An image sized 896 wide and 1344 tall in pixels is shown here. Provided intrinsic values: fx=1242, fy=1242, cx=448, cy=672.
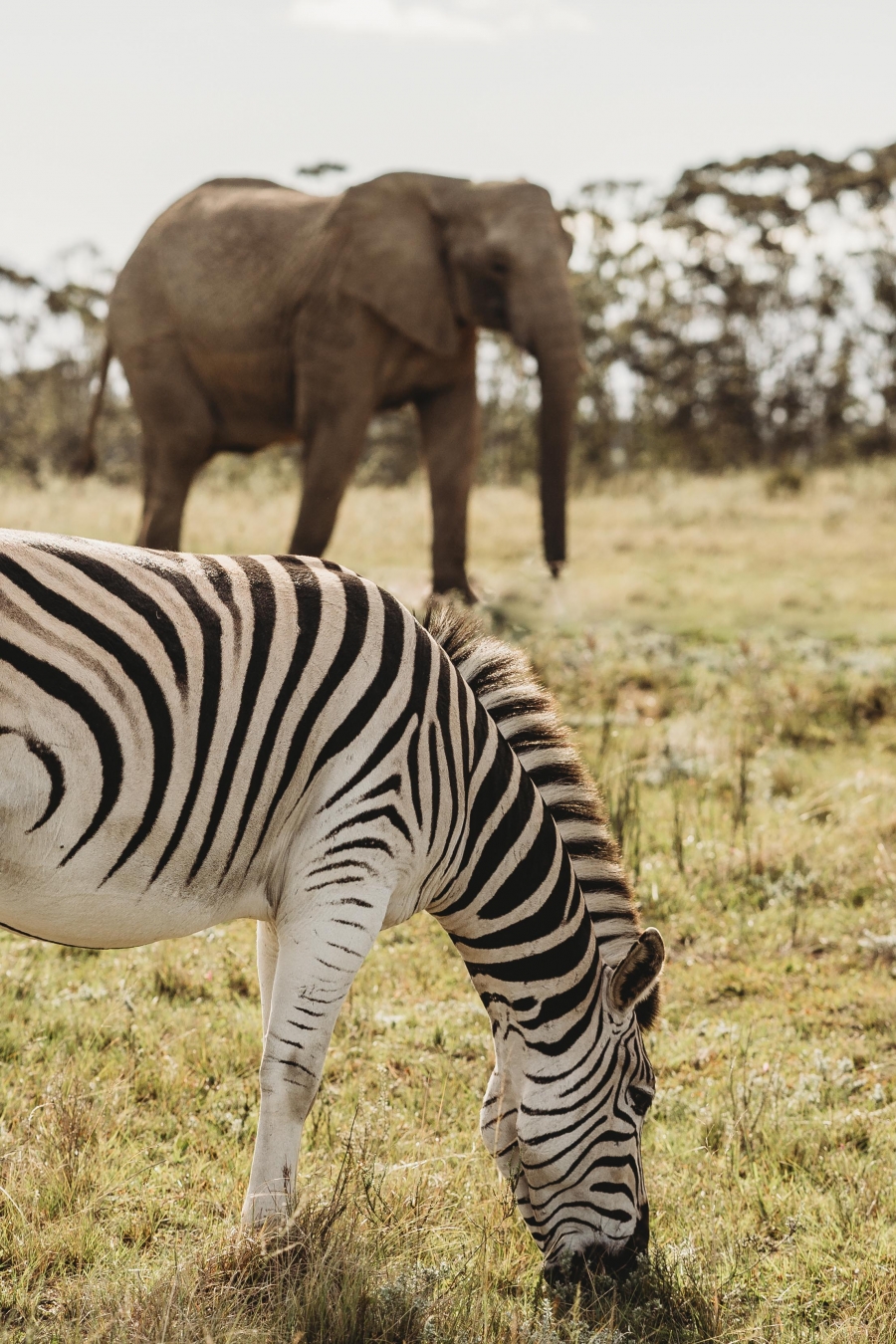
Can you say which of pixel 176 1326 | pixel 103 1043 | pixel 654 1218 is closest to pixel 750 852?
pixel 654 1218

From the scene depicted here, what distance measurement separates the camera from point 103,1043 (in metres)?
4.34

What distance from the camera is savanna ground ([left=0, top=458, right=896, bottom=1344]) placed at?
9.51 ft

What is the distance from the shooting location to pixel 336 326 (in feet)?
31.7

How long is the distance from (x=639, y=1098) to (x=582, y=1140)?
204 mm

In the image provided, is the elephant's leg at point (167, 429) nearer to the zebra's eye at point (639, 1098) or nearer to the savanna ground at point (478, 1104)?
the savanna ground at point (478, 1104)

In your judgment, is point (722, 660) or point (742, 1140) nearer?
point (742, 1140)

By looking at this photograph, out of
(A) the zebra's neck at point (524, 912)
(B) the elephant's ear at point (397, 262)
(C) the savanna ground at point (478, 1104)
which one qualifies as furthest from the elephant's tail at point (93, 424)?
(A) the zebra's neck at point (524, 912)

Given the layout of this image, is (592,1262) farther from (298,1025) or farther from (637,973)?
(298,1025)

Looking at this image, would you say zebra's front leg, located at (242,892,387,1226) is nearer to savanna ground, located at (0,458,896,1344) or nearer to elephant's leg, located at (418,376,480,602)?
savanna ground, located at (0,458,896,1344)

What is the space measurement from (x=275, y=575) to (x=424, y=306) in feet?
24.0

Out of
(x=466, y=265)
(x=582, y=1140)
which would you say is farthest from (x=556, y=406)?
(x=582, y=1140)

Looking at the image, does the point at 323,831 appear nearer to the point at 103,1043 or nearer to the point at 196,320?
the point at 103,1043

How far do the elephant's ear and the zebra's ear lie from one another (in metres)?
7.54

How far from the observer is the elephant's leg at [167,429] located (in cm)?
1029
